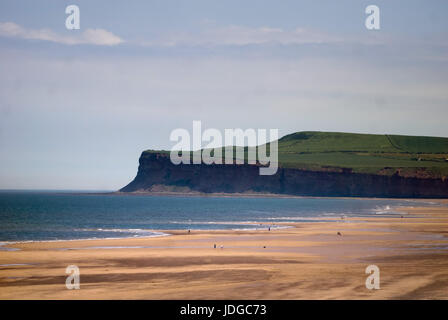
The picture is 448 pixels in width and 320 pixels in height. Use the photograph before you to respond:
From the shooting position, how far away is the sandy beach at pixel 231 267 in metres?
24.4

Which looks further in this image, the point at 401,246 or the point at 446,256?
the point at 401,246

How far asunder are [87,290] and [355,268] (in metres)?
14.0

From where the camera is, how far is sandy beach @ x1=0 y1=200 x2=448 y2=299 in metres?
24.4

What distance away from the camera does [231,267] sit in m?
32.0

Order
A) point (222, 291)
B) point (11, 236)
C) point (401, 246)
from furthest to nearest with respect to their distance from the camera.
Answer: point (11, 236) → point (401, 246) → point (222, 291)

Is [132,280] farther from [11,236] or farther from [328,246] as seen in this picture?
[11,236]

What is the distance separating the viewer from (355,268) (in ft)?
102

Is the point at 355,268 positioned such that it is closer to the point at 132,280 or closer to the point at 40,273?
the point at 132,280

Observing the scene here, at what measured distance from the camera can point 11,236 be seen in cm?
5622

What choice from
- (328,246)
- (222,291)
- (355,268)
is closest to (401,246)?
(328,246)
